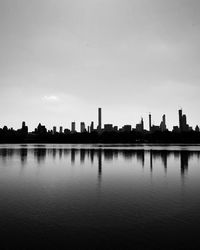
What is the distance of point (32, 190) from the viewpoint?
33.3 m

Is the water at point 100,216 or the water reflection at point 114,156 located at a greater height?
the water at point 100,216

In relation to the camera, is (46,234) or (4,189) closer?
(46,234)

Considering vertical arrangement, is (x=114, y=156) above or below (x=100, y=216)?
below

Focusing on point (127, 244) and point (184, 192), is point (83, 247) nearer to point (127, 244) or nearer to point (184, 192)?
point (127, 244)

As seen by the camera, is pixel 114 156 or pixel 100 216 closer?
pixel 100 216

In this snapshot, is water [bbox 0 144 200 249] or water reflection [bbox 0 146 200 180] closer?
water [bbox 0 144 200 249]

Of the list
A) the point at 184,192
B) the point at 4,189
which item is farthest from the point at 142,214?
the point at 4,189

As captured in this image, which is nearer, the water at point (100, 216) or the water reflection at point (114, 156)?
the water at point (100, 216)

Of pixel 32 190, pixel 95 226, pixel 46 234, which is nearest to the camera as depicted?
pixel 46 234

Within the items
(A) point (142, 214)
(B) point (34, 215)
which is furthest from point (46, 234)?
(A) point (142, 214)

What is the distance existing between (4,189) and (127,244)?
24.5 m

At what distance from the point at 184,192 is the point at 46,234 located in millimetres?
22096

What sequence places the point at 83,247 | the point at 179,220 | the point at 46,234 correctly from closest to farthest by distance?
1. the point at 83,247
2. the point at 46,234
3. the point at 179,220

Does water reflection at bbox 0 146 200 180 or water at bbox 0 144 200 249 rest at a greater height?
water at bbox 0 144 200 249
